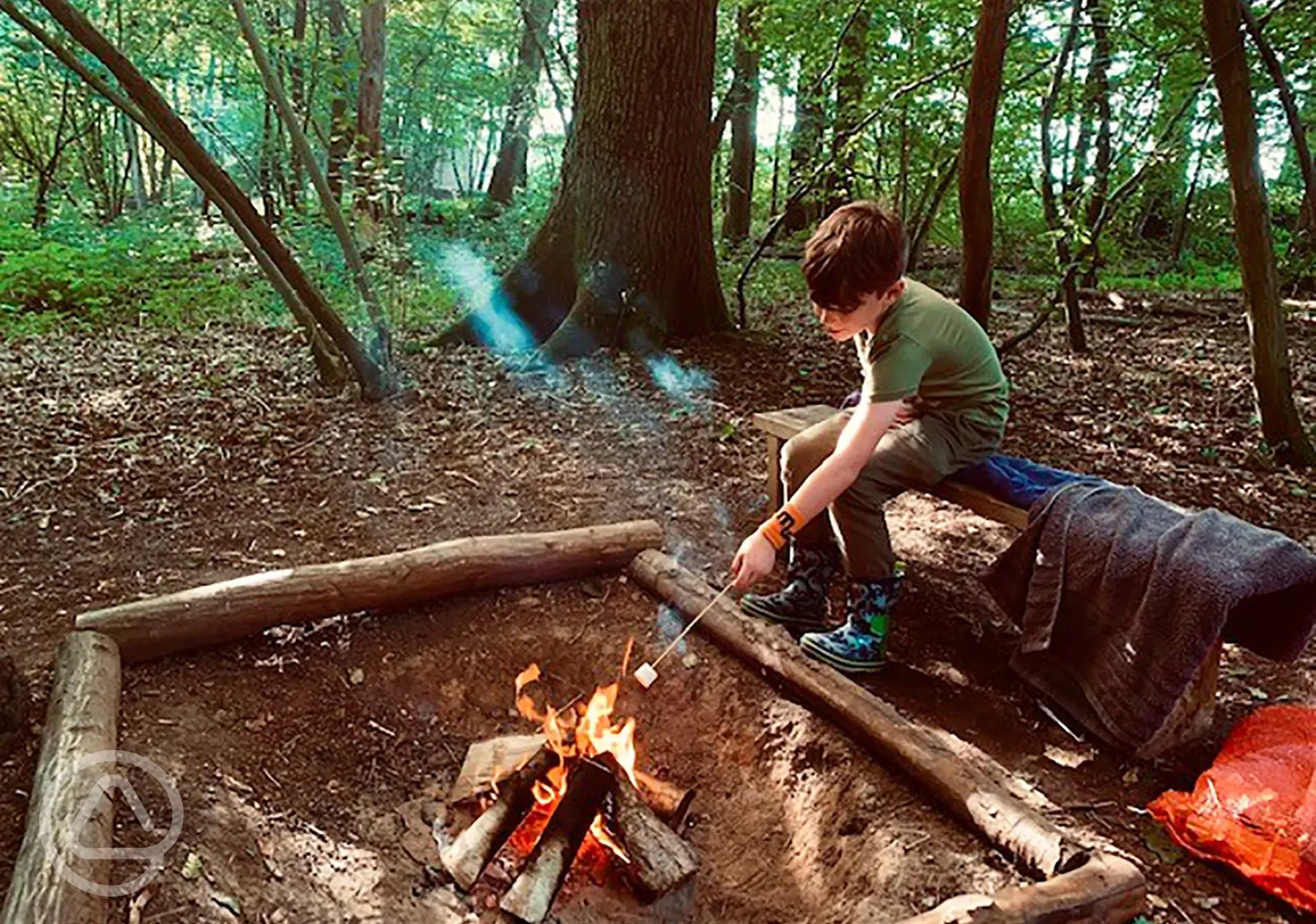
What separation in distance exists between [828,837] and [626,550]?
139cm

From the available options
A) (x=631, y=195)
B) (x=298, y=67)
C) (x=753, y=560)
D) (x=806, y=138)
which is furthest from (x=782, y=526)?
(x=298, y=67)

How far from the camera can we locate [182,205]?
16438 millimetres

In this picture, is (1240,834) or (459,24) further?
(459,24)

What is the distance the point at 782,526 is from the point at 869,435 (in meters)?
0.37

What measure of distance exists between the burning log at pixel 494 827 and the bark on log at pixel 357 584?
2.98 feet

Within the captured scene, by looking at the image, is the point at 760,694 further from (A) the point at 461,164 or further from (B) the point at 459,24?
(A) the point at 461,164

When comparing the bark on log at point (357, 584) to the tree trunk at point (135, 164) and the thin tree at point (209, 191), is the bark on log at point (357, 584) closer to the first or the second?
the thin tree at point (209, 191)

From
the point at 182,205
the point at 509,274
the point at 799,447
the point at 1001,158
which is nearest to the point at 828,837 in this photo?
the point at 799,447

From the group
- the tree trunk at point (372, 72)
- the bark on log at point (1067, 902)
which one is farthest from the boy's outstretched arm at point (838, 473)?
the tree trunk at point (372, 72)

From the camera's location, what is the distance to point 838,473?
108 inches

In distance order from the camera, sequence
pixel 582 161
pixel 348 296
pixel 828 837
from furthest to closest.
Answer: pixel 348 296 < pixel 582 161 < pixel 828 837

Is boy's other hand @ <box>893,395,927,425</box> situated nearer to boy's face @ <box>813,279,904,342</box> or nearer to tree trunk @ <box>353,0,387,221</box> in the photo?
boy's face @ <box>813,279,904,342</box>

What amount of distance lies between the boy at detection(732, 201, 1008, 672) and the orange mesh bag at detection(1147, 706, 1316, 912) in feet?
3.24

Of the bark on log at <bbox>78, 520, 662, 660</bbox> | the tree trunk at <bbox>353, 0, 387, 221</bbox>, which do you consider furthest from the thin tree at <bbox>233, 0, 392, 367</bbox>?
the tree trunk at <bbox>353, 0, 387, 221</bbox>
